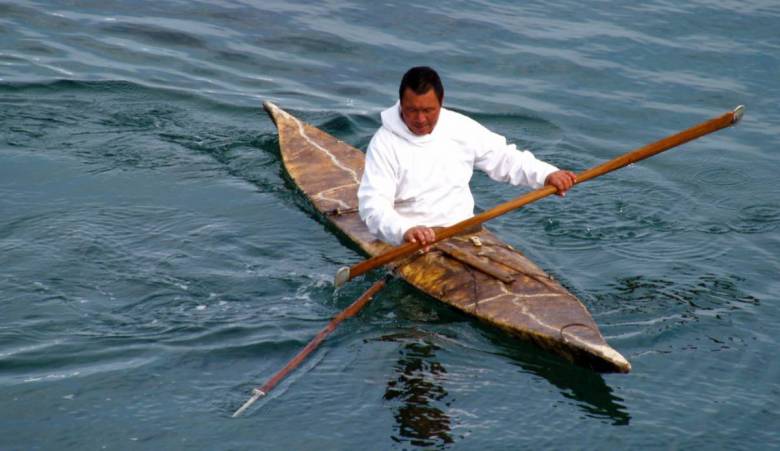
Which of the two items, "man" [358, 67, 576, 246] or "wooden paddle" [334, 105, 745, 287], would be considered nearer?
"wooden paddle" [334, 105, 745, 287]

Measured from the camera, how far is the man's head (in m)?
8.38

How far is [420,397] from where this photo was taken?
7793 millimetres

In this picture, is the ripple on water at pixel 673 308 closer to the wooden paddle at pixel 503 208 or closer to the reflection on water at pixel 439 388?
the reflection on water at pixel 439 388

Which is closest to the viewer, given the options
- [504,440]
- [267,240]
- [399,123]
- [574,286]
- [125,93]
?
[504,440]

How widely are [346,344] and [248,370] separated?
2.60 ft

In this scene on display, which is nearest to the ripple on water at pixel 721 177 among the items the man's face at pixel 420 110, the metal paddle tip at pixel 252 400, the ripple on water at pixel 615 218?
the ripple on water at pixel 615 218

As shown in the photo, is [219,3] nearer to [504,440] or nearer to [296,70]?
[296,70]

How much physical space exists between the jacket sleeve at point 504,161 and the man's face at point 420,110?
21.9 inches

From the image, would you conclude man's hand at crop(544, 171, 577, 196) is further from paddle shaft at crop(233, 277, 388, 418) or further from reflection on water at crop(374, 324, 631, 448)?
paddle shaft at crop(233, 277, 388, 418)

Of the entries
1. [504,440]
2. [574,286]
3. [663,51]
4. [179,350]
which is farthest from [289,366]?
[663,51]

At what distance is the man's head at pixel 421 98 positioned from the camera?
8375mm

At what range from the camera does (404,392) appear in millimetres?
7844

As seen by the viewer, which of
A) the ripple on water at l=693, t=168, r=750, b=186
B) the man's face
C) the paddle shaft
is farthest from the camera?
the ripple on water at l=693, t=168, r=750, b=186

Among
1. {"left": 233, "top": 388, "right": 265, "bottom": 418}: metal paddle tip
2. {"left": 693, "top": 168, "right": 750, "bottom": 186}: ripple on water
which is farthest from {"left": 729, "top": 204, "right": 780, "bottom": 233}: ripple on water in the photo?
{"left": 233, "top": 388, "right": 265, "bottom": 418}: metal paddle tip
